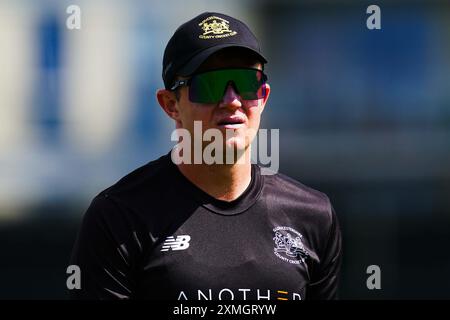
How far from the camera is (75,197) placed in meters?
6.15

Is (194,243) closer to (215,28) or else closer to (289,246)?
(289,246)

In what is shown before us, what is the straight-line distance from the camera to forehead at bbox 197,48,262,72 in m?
2.70

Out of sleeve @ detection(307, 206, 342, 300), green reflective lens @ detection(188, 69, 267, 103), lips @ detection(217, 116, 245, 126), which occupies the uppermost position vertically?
green reflective lens @ detection(188, 69, 267, 103)

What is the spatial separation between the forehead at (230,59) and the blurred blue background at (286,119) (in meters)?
3.32

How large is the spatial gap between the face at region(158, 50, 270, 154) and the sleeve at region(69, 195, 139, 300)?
1.31 ft

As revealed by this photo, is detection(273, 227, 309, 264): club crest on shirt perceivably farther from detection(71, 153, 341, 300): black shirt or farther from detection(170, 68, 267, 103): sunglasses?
detection(170, 68, 267, 103): sunglasses

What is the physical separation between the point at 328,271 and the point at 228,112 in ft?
2.27

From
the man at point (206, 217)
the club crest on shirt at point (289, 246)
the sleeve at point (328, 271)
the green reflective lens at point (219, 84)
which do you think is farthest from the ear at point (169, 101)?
the sleeve at point (328, 271)

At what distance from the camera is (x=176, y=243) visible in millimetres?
2662

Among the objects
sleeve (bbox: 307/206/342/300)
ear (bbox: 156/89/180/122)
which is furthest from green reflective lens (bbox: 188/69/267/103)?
sleeve (bbox: 307/206/342/300)

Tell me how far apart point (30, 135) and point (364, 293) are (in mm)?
2862

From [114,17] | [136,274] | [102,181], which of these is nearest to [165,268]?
[136,274]

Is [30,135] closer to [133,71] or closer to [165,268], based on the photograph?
[133,71]

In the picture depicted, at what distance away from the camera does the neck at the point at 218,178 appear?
277 cm
